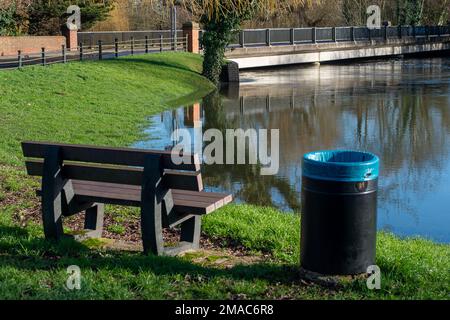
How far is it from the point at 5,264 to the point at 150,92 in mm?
19775

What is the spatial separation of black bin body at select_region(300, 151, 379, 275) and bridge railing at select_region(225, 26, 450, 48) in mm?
29060

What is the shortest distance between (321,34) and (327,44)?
3.13ft

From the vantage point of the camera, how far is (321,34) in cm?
4766

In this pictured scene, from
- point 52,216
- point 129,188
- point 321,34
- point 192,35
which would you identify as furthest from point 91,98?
point 321,34

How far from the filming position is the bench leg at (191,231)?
238 inches

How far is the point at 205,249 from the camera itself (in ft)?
20.8

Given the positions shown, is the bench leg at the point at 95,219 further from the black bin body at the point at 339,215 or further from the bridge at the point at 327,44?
the bridge at the point at 327,44

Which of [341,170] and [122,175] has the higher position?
[341,170]

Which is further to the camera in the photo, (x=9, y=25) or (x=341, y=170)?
(x=9, y=25)

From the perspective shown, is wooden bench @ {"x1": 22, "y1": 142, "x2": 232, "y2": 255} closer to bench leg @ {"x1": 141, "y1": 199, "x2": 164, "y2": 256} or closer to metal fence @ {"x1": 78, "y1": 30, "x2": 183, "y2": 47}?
bench leg @ {"x1": 141, "y1": 199, "x2": 164, "y2": 256}

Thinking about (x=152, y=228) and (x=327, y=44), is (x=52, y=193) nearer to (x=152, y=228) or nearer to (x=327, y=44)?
(x=152, y=228)

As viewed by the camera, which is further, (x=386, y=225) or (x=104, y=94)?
(x=104, y=94)

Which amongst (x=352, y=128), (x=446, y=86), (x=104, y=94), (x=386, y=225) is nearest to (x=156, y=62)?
(x=104, y=94)

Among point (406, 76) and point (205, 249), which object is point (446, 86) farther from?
point (205, 249)
